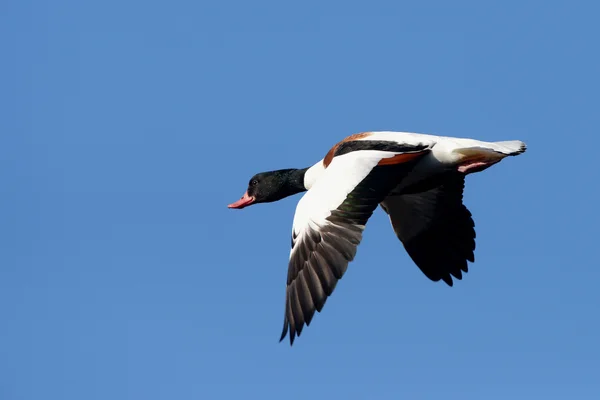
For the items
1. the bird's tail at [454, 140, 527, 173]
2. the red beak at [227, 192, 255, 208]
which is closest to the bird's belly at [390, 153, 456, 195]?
the bird's tail at [454, 140, 527, 173]

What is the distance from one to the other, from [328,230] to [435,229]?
2.83 m

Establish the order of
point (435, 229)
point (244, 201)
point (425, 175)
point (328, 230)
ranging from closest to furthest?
point (328, 230)
point (425, 175)
point (435, 229)
point (244, 201)

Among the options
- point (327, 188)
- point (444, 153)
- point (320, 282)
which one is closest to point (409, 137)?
point (444, 153)

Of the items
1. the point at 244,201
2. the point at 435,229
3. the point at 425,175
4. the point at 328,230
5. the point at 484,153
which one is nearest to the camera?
the point at 328,230

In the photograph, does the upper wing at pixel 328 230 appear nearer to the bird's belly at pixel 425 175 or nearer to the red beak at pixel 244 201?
the bird's belly at pixel 425 175

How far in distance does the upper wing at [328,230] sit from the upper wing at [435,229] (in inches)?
72.7

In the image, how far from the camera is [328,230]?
394 inches

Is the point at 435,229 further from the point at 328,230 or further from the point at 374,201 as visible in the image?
the point at 328,230

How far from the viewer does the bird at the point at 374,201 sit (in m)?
9.92

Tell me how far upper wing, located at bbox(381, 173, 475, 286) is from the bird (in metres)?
0.01

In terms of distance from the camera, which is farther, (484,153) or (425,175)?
(425,175)

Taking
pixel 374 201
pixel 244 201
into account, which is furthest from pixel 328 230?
pixel 244 201

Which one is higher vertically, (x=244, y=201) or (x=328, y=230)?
(x=244, y=201)

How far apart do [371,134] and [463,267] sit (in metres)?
2.28
